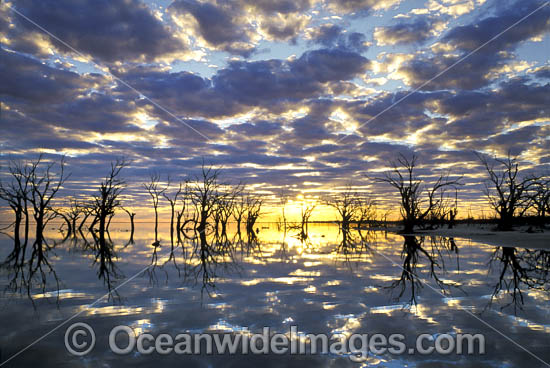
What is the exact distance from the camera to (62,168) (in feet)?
124

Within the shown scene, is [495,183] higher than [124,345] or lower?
higher

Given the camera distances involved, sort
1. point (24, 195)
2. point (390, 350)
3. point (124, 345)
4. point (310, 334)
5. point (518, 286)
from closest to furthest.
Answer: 1. point (390, 350)
2. point (124, 345)
3. point (310, 334)
4. point (518, 286)
5. point (24, 195)

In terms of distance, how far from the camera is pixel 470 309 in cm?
582

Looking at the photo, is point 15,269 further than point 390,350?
Yes

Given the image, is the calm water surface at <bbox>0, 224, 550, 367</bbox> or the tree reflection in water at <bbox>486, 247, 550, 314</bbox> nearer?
the calm water surface at <bbox>0, 224, 550, 367</bbox>

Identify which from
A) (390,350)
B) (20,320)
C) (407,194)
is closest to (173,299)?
(20,320)

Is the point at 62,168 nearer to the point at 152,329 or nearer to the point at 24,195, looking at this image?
the point at 24,195

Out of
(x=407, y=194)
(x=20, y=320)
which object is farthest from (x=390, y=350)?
(x=407, y=194)

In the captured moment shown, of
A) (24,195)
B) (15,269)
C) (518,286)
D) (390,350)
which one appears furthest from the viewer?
(24,195)

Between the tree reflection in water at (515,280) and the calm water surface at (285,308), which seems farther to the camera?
the tree reflection in water at (515,280)

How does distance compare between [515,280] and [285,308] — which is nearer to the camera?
[285,308]

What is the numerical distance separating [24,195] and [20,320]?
3646 centimetres

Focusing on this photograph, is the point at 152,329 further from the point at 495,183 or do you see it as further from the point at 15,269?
the point at 495,183

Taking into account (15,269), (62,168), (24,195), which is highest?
(62,168)
